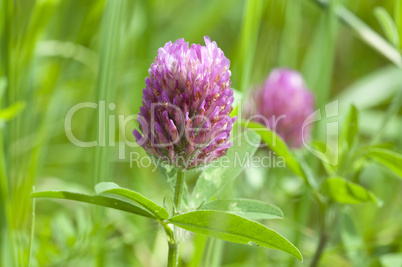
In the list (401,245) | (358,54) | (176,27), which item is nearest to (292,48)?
(358,54)

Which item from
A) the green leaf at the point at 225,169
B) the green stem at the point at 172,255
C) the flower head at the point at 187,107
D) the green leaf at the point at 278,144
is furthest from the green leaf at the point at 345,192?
the green stem at the point at 172,255

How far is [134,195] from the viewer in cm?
92

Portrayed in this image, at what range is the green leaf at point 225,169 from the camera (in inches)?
44.2

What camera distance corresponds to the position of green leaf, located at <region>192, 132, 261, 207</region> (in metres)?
1.12

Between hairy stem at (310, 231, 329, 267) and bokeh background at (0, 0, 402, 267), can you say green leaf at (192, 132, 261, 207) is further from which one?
hairy stem at (310, 231, 329, 267)

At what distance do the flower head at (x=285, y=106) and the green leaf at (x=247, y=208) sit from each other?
0.98m

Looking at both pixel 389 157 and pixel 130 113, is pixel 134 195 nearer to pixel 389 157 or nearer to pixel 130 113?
pixel 389 157

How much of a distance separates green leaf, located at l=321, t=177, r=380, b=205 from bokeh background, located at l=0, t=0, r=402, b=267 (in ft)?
0.53

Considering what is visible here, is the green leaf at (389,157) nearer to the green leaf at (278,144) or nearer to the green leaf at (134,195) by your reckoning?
the green leaf at (278,144)

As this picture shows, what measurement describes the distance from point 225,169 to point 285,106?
100 centimetres

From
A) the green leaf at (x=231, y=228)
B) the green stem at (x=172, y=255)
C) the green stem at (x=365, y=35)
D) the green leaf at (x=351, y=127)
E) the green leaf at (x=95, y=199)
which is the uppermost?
the green stem at (x=365, y=35)

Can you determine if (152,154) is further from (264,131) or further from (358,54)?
(358,54)

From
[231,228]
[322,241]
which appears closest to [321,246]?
[322,241]

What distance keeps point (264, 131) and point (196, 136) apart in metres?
0.26
